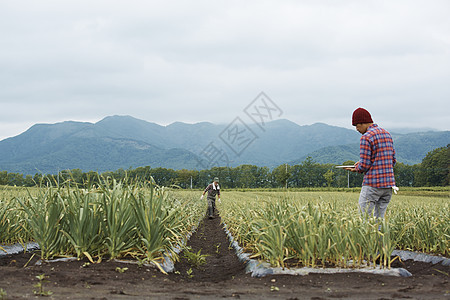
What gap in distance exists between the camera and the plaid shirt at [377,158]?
204 inches

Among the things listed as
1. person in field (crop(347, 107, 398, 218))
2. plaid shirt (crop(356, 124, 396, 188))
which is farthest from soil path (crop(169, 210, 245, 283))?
plaid shirt (crop(356, 124, 396, 188))

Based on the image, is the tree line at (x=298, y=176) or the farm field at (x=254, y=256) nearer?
the farm field at (x=254, y=256)

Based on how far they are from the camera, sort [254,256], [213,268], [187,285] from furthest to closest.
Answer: [213,268] < [254,256] < [187,285]

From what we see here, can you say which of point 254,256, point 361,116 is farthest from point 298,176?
point 254,256

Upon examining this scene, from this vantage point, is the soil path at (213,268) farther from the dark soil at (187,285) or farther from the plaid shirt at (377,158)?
the plaid shirt at (377,158)

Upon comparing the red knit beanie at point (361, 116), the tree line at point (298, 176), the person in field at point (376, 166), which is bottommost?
the tree line at point (298, 176)

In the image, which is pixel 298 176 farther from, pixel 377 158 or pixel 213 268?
pixel 213 268

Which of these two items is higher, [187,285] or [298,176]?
[187,285]

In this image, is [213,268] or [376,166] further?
[213,268]

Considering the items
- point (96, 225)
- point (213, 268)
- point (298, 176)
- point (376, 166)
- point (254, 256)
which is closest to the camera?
point (96, 225)

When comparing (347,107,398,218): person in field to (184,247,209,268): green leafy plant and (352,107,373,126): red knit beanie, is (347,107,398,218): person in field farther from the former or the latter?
(184,247,209,268): green leafy plant

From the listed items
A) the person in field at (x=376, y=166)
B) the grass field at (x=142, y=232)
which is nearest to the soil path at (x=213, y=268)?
the grass field at (x=142, y=232)

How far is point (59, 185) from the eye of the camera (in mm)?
4586

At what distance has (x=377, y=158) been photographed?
17.2ft
